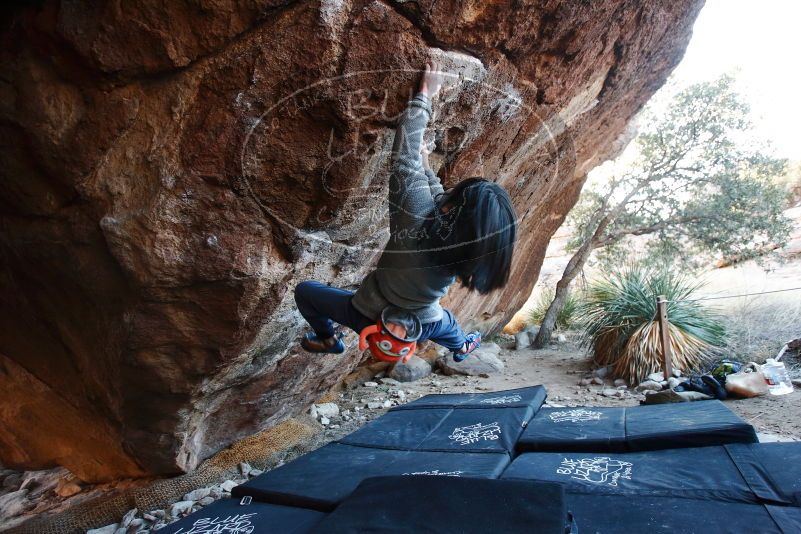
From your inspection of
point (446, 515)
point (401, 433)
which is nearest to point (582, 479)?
point (446, 515)

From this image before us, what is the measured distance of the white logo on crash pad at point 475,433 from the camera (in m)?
3.63

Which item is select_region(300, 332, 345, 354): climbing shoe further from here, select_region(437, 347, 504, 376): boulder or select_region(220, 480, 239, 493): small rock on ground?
select_region(437, 347, 504, 376): boulder

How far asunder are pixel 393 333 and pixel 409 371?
4984 millimetres

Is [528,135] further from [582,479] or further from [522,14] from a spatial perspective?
[582,479]

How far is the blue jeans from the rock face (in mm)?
419

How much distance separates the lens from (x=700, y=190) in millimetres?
8828

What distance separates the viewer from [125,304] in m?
2.91

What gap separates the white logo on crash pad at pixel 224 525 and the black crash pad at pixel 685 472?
154cm

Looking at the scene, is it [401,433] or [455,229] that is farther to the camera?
[401,433]

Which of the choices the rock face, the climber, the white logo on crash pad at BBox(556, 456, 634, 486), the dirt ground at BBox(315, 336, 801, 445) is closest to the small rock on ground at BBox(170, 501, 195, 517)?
the rock face

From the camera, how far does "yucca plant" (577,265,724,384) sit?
6273 mm

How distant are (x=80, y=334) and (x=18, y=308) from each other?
69cm

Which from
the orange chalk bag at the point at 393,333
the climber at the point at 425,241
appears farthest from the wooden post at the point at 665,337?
the orange chalk bag at the point at 393,333

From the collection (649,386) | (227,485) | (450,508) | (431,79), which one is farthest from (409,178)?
→ (649,386)
